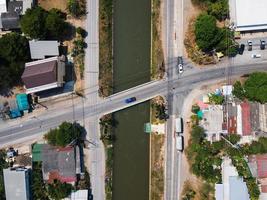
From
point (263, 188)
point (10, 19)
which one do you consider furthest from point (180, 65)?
point (10, 19)

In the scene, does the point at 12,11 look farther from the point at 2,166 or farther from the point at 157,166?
the point at 157,166

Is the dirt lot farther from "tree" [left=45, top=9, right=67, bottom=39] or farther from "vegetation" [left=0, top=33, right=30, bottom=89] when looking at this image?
"vegetation" [left=0, top=33, right=30, bottom=89]

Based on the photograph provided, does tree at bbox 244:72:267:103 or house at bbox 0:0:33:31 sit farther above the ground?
house at bbox 0:0:33:31

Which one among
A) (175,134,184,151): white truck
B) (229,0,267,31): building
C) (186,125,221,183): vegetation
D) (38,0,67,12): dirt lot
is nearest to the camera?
(229,0,267,31): building

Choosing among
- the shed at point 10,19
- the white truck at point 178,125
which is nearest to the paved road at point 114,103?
the white truck at point 178,125

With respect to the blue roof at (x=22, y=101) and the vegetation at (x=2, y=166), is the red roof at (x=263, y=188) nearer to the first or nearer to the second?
the blue roof at (x=22, y=101)

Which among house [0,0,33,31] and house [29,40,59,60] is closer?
house [29,40,59,60]

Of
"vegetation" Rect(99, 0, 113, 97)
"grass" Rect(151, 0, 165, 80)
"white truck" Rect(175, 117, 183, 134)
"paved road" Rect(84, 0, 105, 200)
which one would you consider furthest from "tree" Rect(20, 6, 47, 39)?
"white truck" Rect(175, 117, 183, 134)
